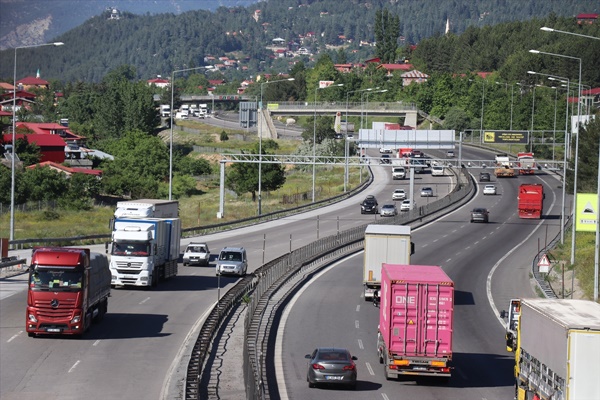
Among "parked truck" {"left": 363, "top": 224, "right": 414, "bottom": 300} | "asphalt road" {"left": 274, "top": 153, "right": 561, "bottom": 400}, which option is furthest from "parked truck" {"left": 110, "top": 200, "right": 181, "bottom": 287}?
"parked truck" {"left": 363, "top": 224, "right": 414, "bottom": 300}

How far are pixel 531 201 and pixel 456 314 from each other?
4641cm

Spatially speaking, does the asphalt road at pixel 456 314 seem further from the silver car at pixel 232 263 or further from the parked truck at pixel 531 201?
the silver car at pixel 232 263

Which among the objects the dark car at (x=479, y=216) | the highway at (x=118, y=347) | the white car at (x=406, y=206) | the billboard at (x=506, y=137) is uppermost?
the billboard at (x=506, y=137)

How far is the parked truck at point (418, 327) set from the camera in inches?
1271

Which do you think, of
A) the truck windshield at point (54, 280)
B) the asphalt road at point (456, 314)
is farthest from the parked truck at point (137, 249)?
the truck windshield at point (54, 280)

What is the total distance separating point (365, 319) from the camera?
146 feet

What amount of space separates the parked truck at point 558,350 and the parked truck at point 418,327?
4036 millimetres

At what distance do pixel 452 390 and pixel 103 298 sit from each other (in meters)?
14.8

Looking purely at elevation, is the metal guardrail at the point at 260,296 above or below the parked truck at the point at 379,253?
below

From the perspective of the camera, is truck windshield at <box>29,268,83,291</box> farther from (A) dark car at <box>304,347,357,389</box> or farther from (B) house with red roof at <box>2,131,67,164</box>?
(B) house with red roof at <box>2,131,67,164</box>

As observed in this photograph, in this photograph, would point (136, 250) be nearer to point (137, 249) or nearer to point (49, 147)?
point (137, 249)

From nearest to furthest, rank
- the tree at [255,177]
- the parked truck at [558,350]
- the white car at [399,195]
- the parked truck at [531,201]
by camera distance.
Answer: the parked truck at [558,350]
the parked truck at [531,201]
the white car at [399,195]
the tree at [255,177]

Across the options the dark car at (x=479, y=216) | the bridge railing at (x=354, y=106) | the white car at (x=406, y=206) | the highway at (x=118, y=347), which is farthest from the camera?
the bridge railing at (x=354, y=106)

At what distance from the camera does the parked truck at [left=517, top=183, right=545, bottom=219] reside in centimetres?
9112
